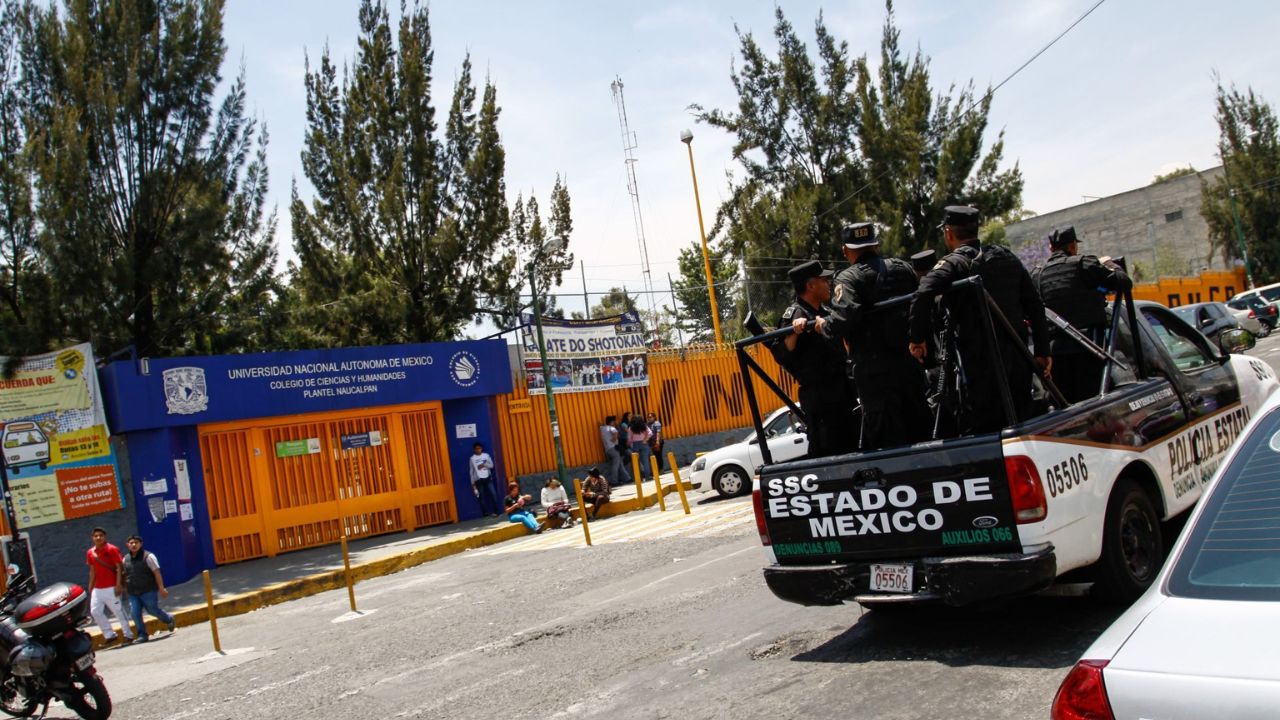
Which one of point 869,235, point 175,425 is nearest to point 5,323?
point 175,425

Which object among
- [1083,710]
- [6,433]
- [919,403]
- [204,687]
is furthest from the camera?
[6,433]

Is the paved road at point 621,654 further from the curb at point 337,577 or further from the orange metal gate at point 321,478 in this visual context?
the orange metal gate at point 321,478

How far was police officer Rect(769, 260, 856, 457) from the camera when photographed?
6406 millimetres

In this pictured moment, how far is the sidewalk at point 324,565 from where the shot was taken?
45.7 ft

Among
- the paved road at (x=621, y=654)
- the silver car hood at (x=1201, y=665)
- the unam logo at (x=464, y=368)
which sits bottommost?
the paved road at (x=621, y=654)

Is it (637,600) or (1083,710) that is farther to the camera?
(637,600)

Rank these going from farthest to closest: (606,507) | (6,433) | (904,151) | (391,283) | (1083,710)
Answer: (904,151)
(391,283)
(606,507)
(6,433)
(1083,710)

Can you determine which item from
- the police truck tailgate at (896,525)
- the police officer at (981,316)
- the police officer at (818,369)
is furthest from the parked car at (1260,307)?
the police truck tailgate at (896,525)

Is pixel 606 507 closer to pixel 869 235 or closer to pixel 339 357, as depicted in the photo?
pixel 339 357

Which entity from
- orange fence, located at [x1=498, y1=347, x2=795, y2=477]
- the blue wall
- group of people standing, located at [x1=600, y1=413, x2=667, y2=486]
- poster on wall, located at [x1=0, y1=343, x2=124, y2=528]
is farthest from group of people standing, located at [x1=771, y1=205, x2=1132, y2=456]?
group of people standing, located at [x1=600, y1=413, x2=667, y2=486]

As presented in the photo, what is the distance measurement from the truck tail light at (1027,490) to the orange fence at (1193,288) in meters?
38.2

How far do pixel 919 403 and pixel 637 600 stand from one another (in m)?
3.72

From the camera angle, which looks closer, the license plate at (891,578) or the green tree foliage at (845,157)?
the license plate at (891,578)

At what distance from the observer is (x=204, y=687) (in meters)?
8.40
